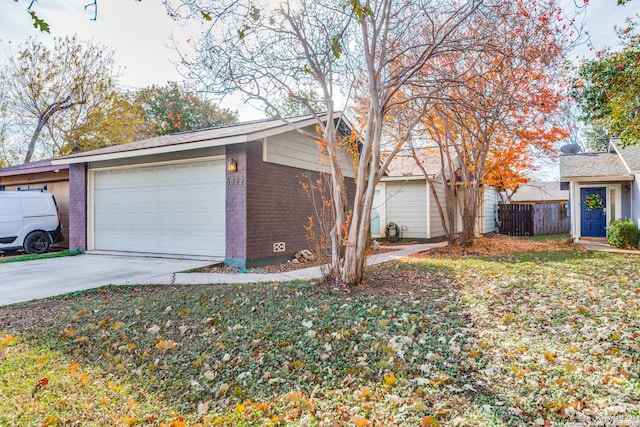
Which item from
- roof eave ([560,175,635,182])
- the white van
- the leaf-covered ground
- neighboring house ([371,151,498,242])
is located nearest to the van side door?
the white van

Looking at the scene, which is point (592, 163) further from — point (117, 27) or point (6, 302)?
point (6, 302)

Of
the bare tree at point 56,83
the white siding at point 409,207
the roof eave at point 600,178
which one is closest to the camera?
the roof eave at point 600,178

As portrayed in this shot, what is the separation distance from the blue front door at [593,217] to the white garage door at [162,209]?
46.8 feet

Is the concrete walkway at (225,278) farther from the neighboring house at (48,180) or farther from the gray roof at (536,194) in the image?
the gray roof at (536,194)

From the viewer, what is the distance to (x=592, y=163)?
43.8 feet

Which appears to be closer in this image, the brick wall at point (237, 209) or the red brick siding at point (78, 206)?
the brick wall at point (237, 209)

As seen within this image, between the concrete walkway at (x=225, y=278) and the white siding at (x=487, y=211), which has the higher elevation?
the white siding at (x=487, y=211)

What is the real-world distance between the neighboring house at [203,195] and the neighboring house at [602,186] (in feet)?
27.9

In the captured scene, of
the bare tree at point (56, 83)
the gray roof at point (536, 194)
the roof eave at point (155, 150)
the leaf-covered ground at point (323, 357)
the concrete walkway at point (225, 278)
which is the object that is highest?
the bare tree at point (56, 83)

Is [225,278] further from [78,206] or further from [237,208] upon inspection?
[78,206]

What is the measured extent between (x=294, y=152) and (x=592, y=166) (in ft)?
35.3

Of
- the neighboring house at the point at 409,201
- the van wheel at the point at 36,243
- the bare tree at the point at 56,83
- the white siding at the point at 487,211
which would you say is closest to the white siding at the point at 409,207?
the neighboring house at the point at 409,201

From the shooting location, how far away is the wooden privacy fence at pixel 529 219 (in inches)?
711

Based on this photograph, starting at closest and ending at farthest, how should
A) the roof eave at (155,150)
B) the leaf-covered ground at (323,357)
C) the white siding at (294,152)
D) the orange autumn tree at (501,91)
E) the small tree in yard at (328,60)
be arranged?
→ 1. the leaf-covered ground at (323,357)
2. the small tree in yard at (328,60)
3. the orange autumn tree at (501,91)
4. the roof eave at (155,150)
5. the white siding at (294,152)
